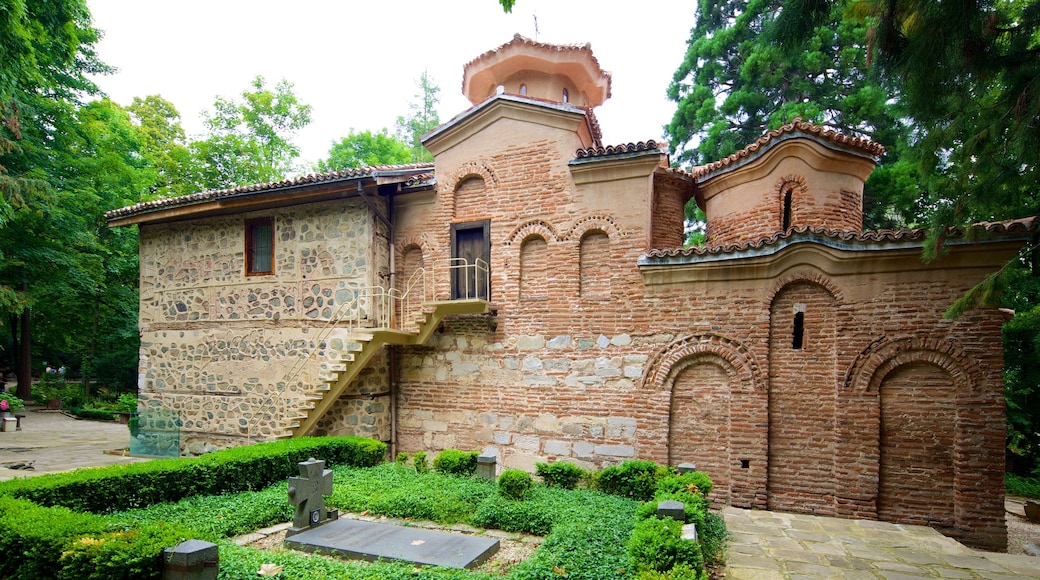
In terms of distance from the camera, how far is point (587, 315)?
10570 millimetres

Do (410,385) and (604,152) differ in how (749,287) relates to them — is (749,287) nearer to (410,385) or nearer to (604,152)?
(604,152)

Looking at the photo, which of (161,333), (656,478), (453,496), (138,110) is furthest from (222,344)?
(138,110)

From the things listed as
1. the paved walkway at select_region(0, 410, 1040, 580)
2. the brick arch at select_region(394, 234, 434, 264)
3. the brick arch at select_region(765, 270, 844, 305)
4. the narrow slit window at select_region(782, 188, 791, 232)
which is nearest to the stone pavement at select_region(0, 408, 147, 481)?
the paved walkway at select_region(0, 410, 1040, 580)

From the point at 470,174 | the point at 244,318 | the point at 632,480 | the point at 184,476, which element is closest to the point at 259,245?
the point at 244,318

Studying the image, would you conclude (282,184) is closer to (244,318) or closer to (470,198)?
(244,318)

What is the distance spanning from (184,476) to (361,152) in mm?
20186

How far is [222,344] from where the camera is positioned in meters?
12.9

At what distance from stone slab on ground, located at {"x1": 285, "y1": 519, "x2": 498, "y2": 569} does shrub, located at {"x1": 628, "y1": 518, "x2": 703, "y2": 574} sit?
182 cm

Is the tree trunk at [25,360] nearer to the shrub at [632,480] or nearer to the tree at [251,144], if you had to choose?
the tree at [251,144]

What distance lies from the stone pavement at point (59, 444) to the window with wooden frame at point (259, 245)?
16.9 feet

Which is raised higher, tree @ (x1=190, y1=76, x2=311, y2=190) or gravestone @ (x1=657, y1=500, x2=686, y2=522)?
tree @ (x1=190, y1=76, x2=311, y2=190)

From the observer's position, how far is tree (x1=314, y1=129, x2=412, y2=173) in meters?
25.2

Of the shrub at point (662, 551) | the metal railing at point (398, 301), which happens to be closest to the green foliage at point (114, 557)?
the shrub at point (662, 551)

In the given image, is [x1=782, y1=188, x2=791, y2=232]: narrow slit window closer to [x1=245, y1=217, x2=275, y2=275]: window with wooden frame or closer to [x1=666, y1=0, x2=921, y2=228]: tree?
[x1=666, y1=0, x2=921, y2=228]: tree
